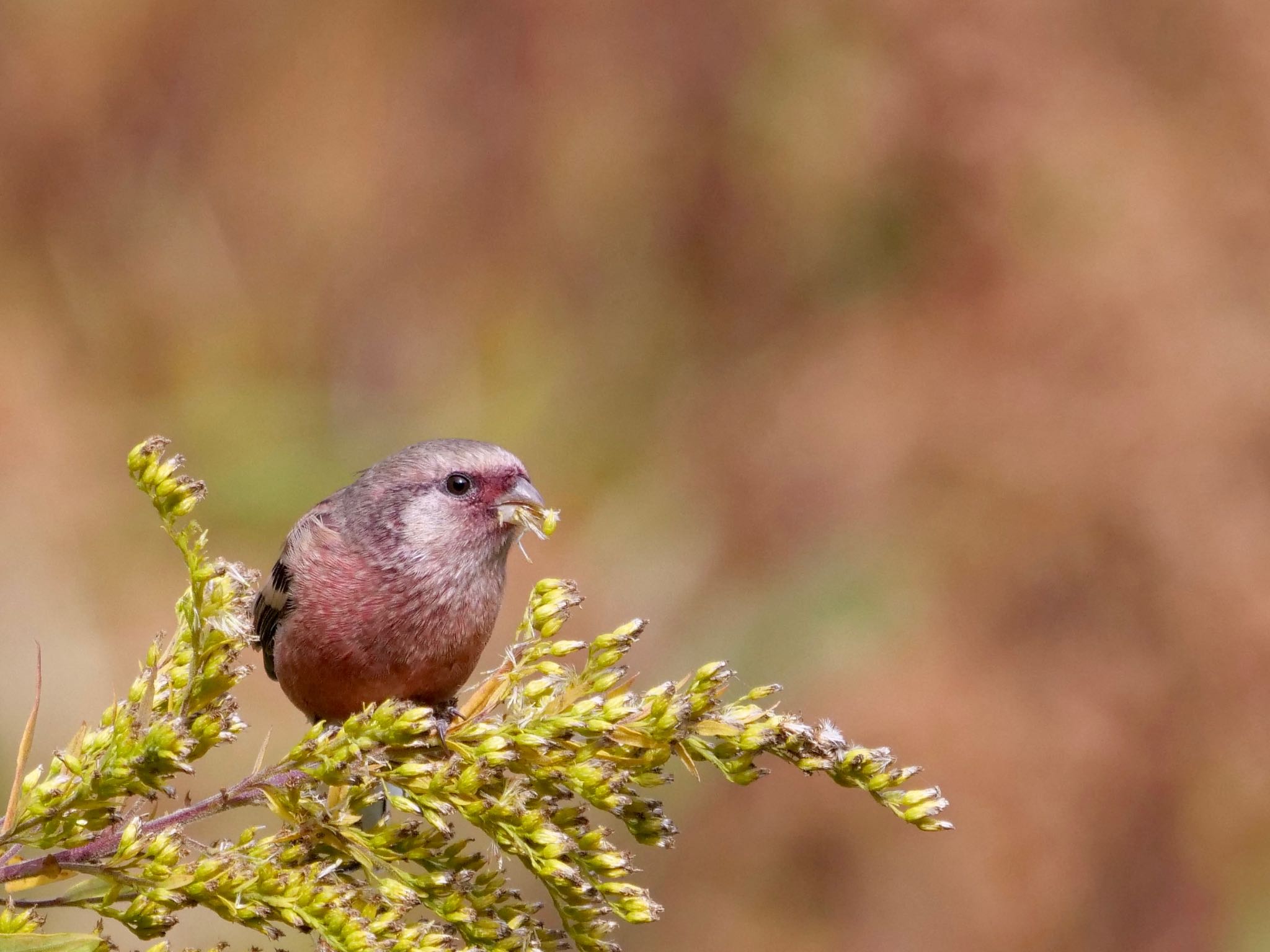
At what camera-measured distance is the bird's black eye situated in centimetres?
387

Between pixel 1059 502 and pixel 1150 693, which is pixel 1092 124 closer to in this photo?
pixel 1059 502

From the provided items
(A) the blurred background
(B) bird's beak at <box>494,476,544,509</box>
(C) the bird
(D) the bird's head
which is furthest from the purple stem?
(A) the blurred background

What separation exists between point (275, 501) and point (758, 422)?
2.71 m

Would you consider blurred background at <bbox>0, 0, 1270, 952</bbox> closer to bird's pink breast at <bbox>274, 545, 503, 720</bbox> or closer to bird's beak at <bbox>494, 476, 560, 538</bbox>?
bird's beak at <bbox>494, 476, 560, 538</bbox>

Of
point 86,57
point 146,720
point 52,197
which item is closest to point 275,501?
point 52,197

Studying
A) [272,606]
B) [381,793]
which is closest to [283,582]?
[272,606]

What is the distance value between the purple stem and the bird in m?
1.09

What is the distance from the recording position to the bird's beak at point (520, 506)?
149 inches

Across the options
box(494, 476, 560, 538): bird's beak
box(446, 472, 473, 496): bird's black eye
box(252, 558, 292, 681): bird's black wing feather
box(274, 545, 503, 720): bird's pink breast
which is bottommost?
box(274, 545, 503, 720): bird's pink breast

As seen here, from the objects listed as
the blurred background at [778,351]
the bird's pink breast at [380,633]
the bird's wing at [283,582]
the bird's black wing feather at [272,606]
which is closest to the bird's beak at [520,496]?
the bird's pink breast at [380,633]

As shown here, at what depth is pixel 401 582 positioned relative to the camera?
362 cm

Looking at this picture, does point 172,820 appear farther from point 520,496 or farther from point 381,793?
point 520,496

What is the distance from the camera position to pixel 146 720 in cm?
230

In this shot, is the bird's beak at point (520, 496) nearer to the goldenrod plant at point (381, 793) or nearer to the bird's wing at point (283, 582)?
the bird's wing at point (283, 582)
